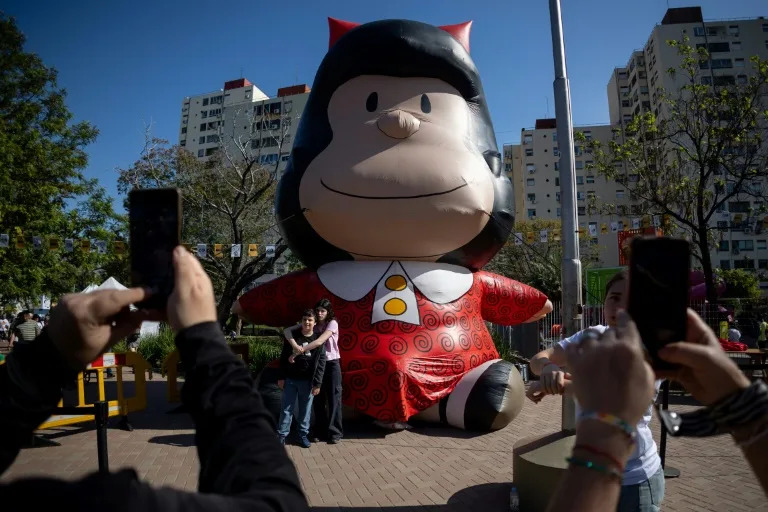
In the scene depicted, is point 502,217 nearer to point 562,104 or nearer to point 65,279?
point 562,104

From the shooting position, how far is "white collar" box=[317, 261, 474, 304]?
590 centimetres

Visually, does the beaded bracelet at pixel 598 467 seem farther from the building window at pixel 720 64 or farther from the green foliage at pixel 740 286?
the building window at pixel 720 64

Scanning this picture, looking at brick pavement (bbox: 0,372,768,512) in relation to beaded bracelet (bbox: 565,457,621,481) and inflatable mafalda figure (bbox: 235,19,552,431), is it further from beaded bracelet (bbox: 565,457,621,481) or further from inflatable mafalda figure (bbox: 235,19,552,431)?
beaded bracelet (bbox: 565,457,621,481)

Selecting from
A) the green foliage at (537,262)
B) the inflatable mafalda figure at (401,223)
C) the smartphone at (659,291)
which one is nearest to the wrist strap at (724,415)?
the smartphone at (659,291)

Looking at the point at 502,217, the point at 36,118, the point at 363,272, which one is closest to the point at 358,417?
the point at 363,272

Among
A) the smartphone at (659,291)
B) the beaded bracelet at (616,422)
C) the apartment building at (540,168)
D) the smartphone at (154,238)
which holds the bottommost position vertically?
the beaded bracelet at (616,422)

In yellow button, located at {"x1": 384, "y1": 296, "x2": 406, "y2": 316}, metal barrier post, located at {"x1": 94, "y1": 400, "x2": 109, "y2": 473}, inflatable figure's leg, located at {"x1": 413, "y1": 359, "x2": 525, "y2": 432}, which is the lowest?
inflatable figure's leg, located at {"x1": 413, "y1": 359, "x2": 525, "y2": 432}

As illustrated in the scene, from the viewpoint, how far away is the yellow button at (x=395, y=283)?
5.83 metres

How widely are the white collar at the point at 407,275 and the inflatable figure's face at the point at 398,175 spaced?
4.9 inches

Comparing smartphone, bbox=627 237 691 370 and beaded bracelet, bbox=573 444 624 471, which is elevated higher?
smartphone, bbox=627 237 691 370

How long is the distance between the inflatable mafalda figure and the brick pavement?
391mm

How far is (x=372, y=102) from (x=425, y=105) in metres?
0.61

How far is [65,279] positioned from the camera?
18375 millimetres

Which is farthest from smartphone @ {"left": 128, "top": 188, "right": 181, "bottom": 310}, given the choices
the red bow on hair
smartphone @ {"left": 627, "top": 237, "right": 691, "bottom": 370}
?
the red bow on hair
